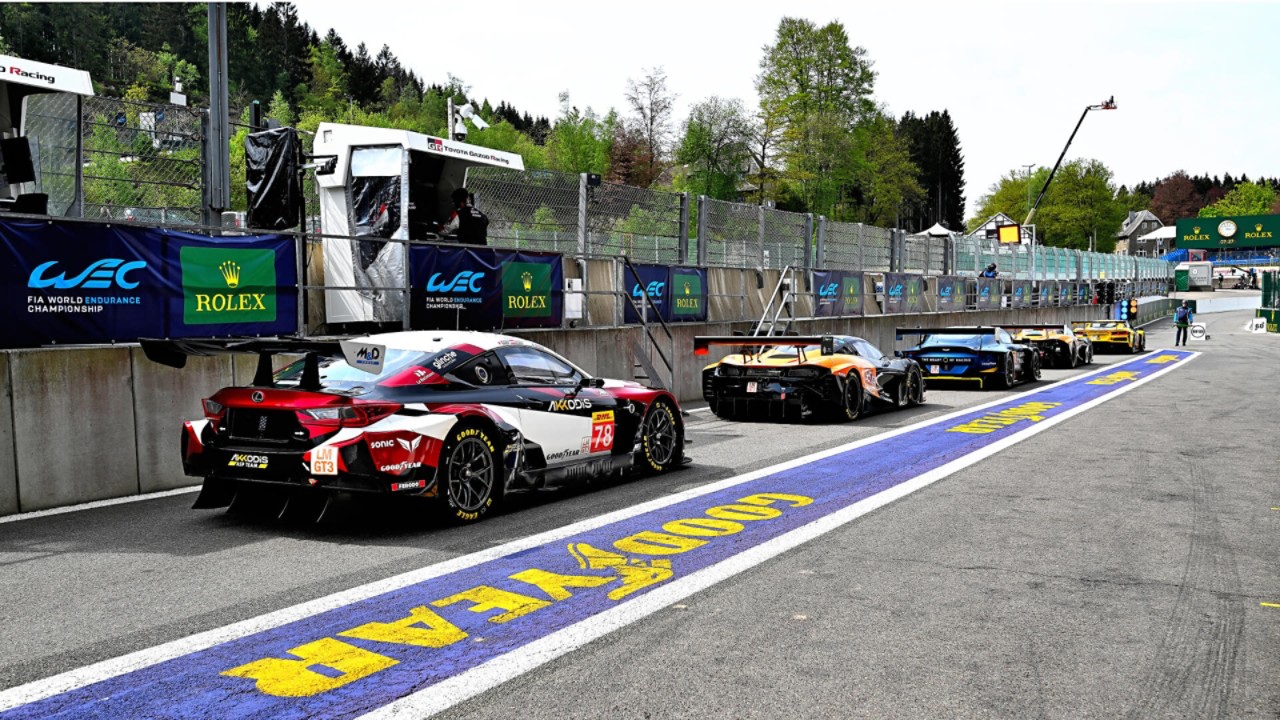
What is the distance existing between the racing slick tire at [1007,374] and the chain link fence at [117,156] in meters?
14.9

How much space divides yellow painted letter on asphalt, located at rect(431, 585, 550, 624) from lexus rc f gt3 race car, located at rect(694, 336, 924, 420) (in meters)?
7.95

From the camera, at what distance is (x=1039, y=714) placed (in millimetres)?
3691

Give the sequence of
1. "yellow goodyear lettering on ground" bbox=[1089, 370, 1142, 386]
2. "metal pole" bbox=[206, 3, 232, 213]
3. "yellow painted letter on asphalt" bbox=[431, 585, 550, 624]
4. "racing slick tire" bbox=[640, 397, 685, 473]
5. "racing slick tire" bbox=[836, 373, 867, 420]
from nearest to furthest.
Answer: "yellow painted letter on asphalt" bbox=[431, 585, 550, 624] → "racing slick tire" bbox=[640, 397, 685, 473] → "metal pole" bbox=[206, 3, 232, 213] → "racing slick tire" bbox=[836, 373, 867, 420] → "yellow goodyear lettering on ground" bbox=[1089, 370, 1142, 386]

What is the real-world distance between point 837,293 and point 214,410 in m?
19.4

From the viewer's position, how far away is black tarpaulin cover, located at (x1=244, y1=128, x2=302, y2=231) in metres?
11.3

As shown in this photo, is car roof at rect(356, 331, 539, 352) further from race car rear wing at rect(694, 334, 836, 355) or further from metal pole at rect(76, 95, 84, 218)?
race car rear wing at rect(694, 334, 836, 355)


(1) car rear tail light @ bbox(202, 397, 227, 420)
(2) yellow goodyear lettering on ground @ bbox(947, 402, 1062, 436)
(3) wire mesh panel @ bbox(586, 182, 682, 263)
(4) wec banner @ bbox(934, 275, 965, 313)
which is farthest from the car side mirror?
(4) wec banner @ bbox(934, 275, 965, 313)

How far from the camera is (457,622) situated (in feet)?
15.5

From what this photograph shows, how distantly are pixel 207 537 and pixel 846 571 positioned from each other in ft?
13.3

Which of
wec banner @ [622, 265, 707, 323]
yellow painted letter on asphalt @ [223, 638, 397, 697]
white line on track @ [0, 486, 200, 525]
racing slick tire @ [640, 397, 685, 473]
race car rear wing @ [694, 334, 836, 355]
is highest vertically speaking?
wec banner @ [622, 265, 707, 323]

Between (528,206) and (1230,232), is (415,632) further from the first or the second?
(1230,232)

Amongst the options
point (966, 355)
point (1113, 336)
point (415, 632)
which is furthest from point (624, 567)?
point (1113, 336)

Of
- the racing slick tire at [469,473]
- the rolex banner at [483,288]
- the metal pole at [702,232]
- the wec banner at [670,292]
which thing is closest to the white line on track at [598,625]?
the racing slick tire at [469,473]

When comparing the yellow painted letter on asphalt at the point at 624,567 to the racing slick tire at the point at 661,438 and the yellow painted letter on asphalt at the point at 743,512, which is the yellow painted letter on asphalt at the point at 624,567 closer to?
the yellow painted letter on asphalt at the point at 743,512
